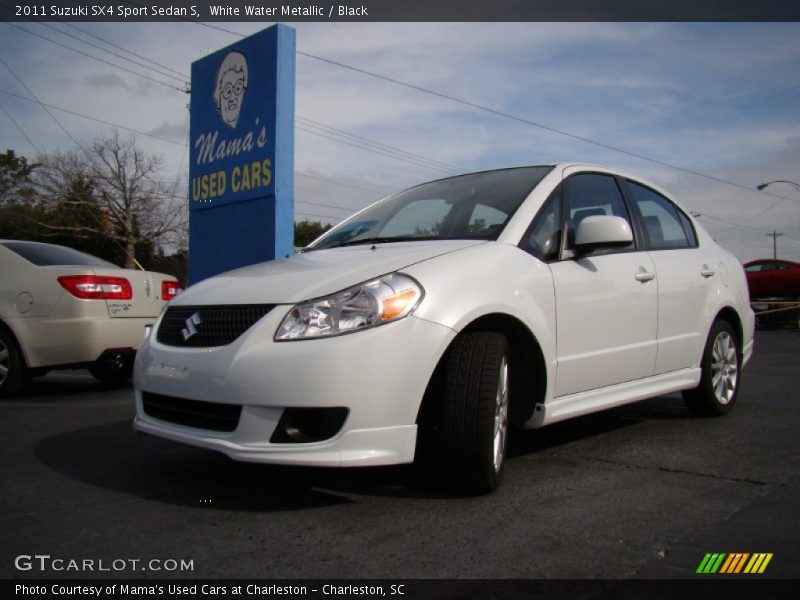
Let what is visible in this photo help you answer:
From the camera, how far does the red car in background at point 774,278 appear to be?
67.6ft

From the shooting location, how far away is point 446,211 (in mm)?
3900

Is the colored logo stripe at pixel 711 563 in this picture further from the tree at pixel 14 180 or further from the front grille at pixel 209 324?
the tree at pixel 14 180

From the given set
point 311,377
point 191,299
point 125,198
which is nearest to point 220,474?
point 191,299

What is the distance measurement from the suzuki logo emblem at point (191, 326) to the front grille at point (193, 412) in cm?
28

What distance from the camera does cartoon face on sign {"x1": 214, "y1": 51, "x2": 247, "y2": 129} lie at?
339 inches

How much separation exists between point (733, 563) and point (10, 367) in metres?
5.75

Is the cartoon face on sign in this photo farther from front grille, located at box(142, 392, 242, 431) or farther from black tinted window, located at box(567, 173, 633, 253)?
front grille, located at box(142, 392, 242, 431)

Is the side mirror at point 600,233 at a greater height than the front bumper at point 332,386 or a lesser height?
greater

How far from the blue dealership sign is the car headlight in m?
5.18

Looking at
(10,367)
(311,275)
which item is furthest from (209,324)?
(10,367)

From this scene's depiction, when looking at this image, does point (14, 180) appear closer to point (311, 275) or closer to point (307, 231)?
point (307, 231)

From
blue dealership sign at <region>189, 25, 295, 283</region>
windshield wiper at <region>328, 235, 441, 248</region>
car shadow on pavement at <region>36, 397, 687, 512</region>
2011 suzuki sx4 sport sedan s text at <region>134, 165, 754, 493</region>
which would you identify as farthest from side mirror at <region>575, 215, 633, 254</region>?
blue dealership sign at <region>189, 25, 295, 283</region>

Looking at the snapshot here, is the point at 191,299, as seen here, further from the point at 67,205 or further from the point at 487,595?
the point at 67,205

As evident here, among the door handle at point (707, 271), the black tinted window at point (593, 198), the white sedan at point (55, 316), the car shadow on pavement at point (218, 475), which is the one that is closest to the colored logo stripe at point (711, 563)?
the car shadow on pavement at point (218, 475)
